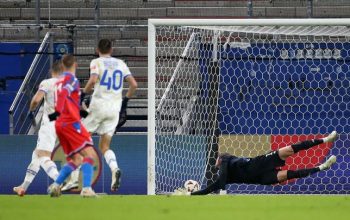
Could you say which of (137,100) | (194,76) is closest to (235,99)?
(194,76)

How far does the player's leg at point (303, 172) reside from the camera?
1388 cm

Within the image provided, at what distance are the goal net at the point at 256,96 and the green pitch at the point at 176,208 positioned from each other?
4455mm

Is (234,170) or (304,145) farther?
(234,170)

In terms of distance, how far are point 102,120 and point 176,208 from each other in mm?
3006

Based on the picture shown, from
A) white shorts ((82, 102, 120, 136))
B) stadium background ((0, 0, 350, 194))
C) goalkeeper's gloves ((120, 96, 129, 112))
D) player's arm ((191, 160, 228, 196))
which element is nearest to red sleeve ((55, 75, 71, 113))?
white shorts ((82, 102, 120, 136))

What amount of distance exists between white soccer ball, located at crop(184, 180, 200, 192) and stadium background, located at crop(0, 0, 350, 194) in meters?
1.66

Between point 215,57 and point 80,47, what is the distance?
588 centimetres

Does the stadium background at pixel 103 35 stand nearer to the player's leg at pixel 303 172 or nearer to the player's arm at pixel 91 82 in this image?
the player's leg at pixel 303 172

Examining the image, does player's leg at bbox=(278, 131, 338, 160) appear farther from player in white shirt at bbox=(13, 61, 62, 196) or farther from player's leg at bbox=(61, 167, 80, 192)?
player in white shirt at bbox=(13, 61, 62, 196)

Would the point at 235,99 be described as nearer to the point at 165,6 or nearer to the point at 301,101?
the point at 301,101

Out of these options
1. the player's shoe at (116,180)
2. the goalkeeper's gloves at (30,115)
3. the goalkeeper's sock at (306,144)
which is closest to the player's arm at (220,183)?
the goalkeeper's sock at (306,144)

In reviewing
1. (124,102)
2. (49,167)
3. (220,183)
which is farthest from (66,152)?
(220,183)

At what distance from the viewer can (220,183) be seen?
1394 centimetres

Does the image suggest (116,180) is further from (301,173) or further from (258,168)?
(301,173)
